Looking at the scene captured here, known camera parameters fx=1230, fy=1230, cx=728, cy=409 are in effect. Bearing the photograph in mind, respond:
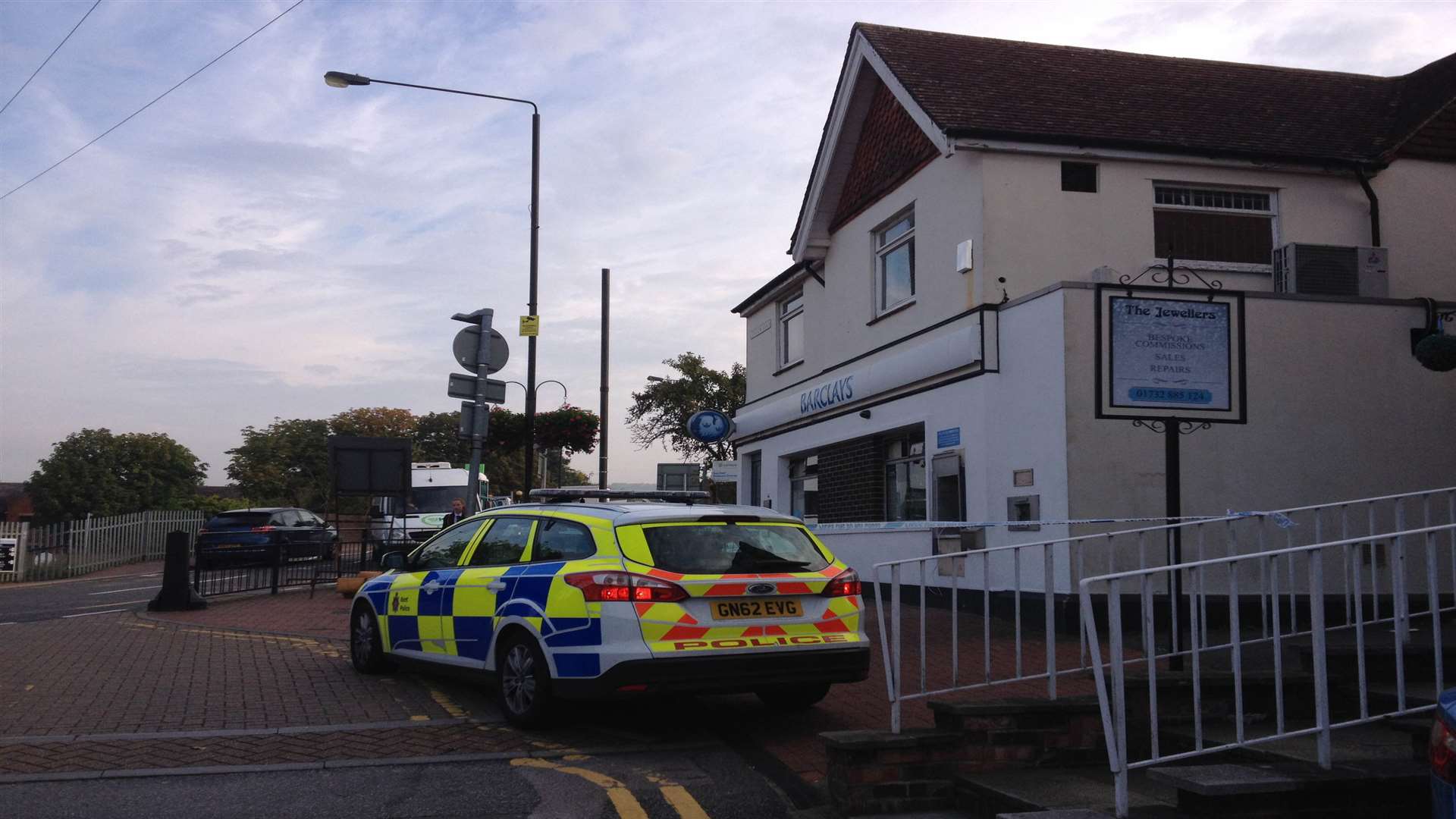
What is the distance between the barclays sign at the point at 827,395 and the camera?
17.9 m

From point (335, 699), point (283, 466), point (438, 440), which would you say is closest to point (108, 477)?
point (283, 466)

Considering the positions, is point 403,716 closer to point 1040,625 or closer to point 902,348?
point 1040,625

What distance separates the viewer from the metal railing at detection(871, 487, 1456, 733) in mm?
6660

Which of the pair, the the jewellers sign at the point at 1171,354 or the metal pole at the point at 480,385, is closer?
the the jewellers sign at the point at 1171,354

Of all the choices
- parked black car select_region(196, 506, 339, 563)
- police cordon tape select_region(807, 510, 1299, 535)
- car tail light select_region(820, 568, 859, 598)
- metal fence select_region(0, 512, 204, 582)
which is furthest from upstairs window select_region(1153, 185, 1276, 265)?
metal fence select_region(0, 512, 204, 582)

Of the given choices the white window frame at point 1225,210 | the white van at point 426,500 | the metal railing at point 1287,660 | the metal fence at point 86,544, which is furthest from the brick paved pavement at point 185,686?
the white van at point 426,500

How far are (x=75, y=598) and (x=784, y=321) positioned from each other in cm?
1290

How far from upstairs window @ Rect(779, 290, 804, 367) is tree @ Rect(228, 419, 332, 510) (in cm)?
5657

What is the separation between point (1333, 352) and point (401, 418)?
74864mm

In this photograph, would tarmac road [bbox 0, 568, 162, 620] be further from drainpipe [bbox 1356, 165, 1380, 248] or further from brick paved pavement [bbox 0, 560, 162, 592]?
drainpipe [bbox 1356, 165, 1380, 248]

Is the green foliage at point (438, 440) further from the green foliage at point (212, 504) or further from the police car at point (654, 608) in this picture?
the police car at point (654, 608)

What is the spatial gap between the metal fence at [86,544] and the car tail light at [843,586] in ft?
67.3

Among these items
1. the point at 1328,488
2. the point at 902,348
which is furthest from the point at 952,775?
the point at 902,348

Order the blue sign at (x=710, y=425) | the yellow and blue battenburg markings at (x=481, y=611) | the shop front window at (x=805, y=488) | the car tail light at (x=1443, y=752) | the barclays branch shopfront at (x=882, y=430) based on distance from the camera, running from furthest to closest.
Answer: the blue sign at (x=710, y=425)
the shop front window at (x=805, y=488)
the barclays branch shopfront at (x=882, y=430)
the yellow and blue battenburg markings at (x=481, y=611)
the car tail light at (x=1443, y=752)
